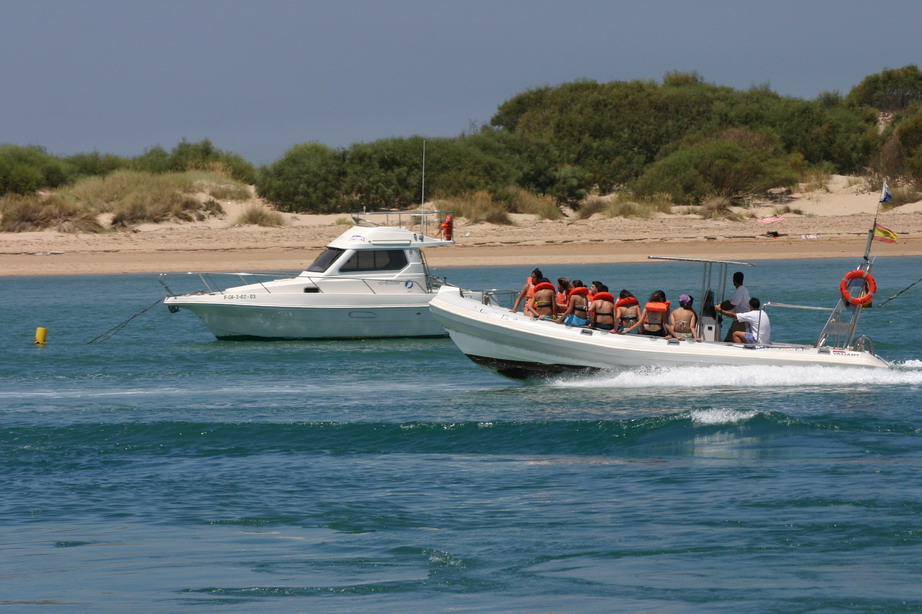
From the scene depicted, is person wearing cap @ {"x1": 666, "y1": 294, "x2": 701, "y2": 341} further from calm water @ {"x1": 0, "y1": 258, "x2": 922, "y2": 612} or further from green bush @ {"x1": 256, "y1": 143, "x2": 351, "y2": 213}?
green bush @ {"x1": 256, "y1": 143, "x2": 351, "y2": 213}

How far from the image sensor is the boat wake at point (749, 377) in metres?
14.9

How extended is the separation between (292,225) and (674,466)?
32858 millimetres

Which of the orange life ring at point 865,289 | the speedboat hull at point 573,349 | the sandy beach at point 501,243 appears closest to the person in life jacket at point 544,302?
the speedboat hull at point 573,349

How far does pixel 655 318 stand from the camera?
15.2 m

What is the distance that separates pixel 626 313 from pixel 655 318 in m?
0.38

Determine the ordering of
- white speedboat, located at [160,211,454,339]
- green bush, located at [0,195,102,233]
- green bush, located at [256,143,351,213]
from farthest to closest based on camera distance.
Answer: green bush, located at [256,143,351,213] < green bush, located at [0,195,102,233] < white speedboat, located at [160,211,454,339]

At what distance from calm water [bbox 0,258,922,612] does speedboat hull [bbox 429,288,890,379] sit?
21cm

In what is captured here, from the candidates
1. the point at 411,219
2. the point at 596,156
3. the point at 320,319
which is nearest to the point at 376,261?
the point at 320,319

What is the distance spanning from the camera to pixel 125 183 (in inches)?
1818

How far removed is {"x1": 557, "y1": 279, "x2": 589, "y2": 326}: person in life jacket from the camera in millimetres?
15852

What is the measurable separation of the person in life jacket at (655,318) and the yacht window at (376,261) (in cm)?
692

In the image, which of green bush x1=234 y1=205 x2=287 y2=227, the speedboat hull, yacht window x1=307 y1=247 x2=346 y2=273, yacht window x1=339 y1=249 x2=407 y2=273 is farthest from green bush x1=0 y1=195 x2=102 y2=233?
the speedboat hull

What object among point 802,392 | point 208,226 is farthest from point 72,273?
point 802,392

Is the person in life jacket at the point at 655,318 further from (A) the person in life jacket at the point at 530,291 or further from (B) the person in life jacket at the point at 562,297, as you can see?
(A) the person in life jacket at the point at 530,291
